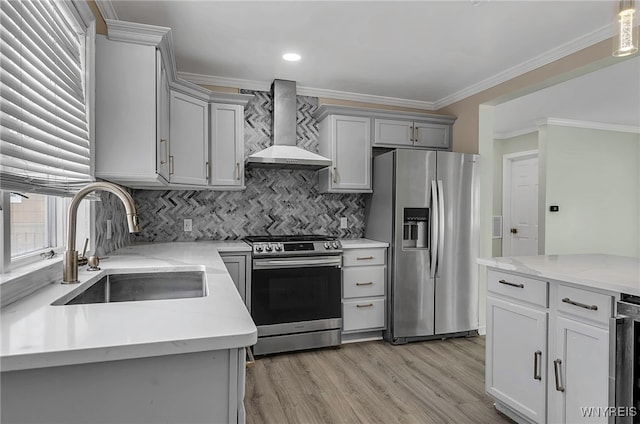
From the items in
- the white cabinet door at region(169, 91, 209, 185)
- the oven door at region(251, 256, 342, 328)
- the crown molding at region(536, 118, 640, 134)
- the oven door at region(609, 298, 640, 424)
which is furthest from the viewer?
the crown molding at region(536, 118, 640, 134)

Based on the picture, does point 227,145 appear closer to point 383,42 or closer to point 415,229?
point 383,42

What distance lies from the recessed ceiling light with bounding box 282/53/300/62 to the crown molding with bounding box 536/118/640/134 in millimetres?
3931

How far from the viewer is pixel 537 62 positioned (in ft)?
10.0

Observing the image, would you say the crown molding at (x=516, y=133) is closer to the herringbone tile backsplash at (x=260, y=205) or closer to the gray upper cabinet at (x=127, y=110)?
the herringbone tile backsplash at (x=260, y=205)

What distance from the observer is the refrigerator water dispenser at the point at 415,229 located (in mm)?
3527

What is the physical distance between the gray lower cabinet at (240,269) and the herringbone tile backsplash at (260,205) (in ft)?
2.17

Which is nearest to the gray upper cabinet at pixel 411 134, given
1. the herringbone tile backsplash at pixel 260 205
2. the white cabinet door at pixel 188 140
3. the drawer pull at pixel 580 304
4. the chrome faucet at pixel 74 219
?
the herringbone tile backsplash at pixel 260 205

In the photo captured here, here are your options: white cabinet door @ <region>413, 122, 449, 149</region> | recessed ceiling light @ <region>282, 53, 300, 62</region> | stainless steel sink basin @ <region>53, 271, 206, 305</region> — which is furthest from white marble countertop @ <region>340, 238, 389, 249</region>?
stainless steel sink basin @ <region>53, 271, 206, 305</region>

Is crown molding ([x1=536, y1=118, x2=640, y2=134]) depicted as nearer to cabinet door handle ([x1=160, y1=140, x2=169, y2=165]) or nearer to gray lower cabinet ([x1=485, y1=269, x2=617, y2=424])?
gray lower cabinet ([x1=485, y1=269, x2=617, y2=424])

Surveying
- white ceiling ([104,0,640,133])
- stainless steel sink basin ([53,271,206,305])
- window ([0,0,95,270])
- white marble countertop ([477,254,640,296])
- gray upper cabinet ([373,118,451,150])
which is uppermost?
white ceiling ([104,0,640,133])

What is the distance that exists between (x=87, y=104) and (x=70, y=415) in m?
1.62

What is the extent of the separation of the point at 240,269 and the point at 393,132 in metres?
2.13

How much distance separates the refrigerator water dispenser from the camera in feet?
11.6

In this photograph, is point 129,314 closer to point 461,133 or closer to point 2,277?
point 2,277
